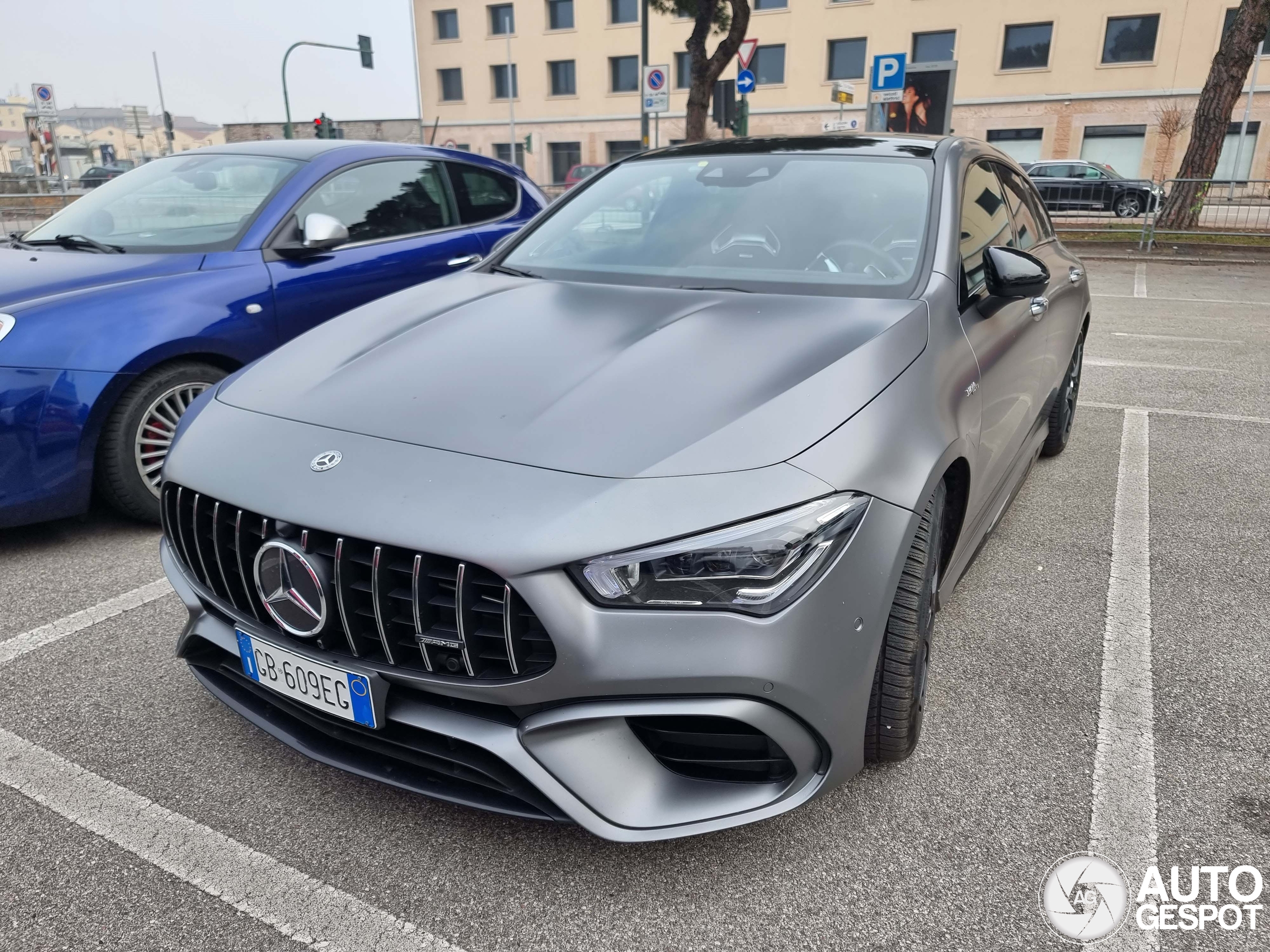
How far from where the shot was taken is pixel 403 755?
1.88 meters

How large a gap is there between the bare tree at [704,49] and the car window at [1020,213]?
16.2 m

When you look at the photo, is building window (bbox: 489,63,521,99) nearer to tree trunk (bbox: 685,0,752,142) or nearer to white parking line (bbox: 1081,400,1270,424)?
tree trunk (bbox: 685,0,752,142)

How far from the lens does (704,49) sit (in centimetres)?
2023

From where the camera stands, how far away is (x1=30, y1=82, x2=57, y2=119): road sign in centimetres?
1864

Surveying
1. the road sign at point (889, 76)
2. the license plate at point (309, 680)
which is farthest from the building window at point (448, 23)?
the license plate at point (309, 680)

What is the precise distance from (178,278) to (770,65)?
40551 mm

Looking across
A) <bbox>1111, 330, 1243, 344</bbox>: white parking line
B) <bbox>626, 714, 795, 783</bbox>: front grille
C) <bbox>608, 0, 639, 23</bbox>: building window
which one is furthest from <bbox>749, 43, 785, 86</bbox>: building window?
<bbox>626, 714, 795, 783</bbox>: front grille

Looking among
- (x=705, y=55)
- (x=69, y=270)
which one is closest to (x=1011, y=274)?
(x=69, y=270)

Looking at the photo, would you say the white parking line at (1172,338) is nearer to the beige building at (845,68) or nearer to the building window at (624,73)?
the beige building at (845,68)

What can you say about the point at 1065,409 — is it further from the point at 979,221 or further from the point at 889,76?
the point at 889,76

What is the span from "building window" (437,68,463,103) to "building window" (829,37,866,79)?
18510 millimetres

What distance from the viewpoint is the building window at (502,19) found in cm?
4403

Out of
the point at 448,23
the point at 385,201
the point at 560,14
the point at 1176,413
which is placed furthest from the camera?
the point at 448,23

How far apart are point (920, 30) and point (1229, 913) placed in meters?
40.7
